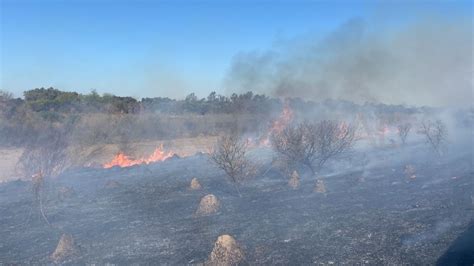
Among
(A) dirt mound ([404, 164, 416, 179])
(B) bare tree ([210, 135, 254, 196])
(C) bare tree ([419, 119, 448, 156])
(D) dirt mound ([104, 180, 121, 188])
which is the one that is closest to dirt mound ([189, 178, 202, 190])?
(B) bare tree ([210, 135, 254, 196])

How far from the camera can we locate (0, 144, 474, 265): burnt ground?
483 inches

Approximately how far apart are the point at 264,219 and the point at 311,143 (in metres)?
10.1

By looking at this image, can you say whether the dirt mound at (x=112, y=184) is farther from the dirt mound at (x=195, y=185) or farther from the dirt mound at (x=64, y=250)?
the dirt mound at (x=64, y=250)

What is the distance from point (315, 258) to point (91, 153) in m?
29.9

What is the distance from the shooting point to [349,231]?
13.6 meters

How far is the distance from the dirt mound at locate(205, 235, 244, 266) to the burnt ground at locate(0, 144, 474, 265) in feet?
2.07

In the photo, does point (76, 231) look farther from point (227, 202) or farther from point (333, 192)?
point (333, 192)

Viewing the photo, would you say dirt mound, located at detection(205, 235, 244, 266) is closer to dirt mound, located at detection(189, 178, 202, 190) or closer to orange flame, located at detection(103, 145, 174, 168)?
dirt mound, located at detection(189, 178, 202, 190)

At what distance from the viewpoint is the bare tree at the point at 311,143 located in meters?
25.0

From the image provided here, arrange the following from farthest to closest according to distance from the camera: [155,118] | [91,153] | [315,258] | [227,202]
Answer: [155,118]
[91,153]
[227,202]
[315,258]

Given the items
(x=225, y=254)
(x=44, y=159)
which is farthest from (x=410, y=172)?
(x=44, y=159)

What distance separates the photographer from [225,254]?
11.3m

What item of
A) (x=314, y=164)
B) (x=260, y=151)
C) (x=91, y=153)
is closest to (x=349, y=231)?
(x=314, y=164)

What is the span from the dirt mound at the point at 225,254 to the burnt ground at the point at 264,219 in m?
0.63
